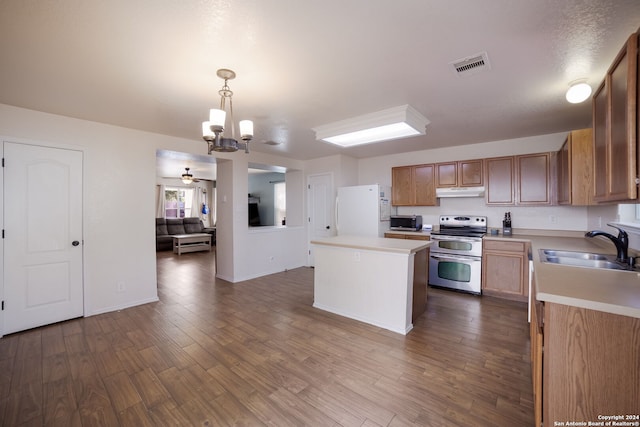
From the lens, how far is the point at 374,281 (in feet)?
9.86

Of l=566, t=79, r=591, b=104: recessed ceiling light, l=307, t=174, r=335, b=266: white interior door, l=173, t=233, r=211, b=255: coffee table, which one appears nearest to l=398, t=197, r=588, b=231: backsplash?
l=307, t=174, r=335, b=266: white interior door

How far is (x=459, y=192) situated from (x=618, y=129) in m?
3.31

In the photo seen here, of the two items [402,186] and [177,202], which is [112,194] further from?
[177,202]

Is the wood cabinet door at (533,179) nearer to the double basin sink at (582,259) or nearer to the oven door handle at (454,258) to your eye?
the oven door handle at (454,258)

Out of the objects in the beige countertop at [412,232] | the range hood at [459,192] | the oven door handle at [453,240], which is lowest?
the oven door handle at [453,240]

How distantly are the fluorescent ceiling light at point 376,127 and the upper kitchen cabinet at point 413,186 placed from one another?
5.51 ft

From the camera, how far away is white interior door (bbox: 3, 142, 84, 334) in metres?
2.85

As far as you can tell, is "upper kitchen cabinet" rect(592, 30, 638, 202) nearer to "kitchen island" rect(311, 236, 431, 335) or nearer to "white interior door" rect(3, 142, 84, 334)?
"kitchen island" rect(311, 236, 431, 335)

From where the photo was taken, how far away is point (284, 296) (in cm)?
397

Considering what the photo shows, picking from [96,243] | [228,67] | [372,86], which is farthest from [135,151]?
[372,86]

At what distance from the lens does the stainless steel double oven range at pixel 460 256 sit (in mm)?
3975

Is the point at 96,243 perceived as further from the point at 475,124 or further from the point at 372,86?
the point at 475,124

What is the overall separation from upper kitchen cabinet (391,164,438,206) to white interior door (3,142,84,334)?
4757 mm

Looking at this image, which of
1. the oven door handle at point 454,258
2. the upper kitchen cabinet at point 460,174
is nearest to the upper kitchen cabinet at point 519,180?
the upper kitchen cabinet at point 460,174
